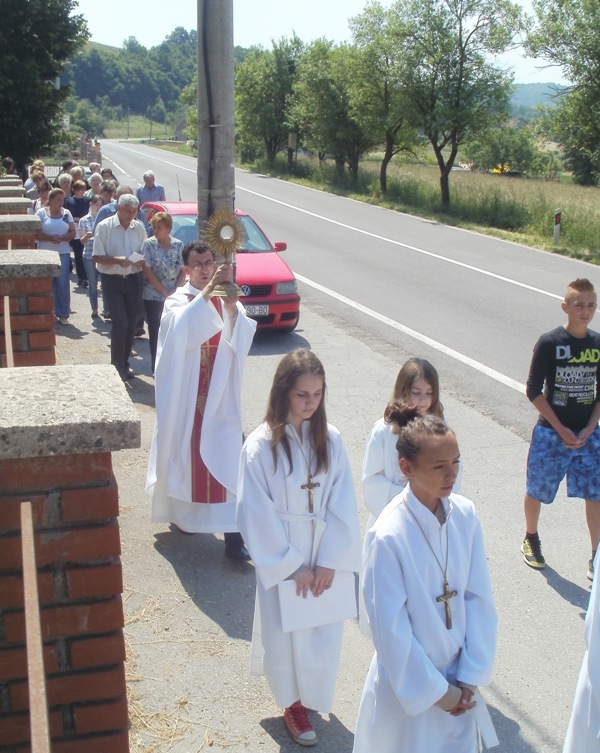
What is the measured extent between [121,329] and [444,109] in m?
21.9

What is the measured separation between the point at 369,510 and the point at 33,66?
19.4 metres

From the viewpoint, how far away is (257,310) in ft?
37.6

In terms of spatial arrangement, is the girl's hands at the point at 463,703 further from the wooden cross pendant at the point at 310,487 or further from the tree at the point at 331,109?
the tree at the point at 331,109

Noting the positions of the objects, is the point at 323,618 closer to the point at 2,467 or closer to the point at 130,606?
the point at 130,606

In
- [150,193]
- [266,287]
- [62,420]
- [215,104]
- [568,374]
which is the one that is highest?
[215,104]

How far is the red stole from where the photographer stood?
5656 millimetres

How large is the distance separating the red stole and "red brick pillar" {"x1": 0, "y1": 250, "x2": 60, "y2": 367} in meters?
1.41

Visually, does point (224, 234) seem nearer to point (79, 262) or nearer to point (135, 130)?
point (79, 262)

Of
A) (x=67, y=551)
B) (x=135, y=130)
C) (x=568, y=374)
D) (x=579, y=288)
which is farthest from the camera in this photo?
(x=135, y=130)

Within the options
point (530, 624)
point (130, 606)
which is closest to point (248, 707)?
point (130, 606)

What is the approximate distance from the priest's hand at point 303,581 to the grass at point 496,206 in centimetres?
1794

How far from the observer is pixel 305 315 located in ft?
43.8

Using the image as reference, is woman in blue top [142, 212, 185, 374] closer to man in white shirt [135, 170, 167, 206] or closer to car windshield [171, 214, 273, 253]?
car windshield [171, 214, 273, 253]

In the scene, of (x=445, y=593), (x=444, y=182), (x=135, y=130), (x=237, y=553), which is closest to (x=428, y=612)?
(x=445, y=593)
